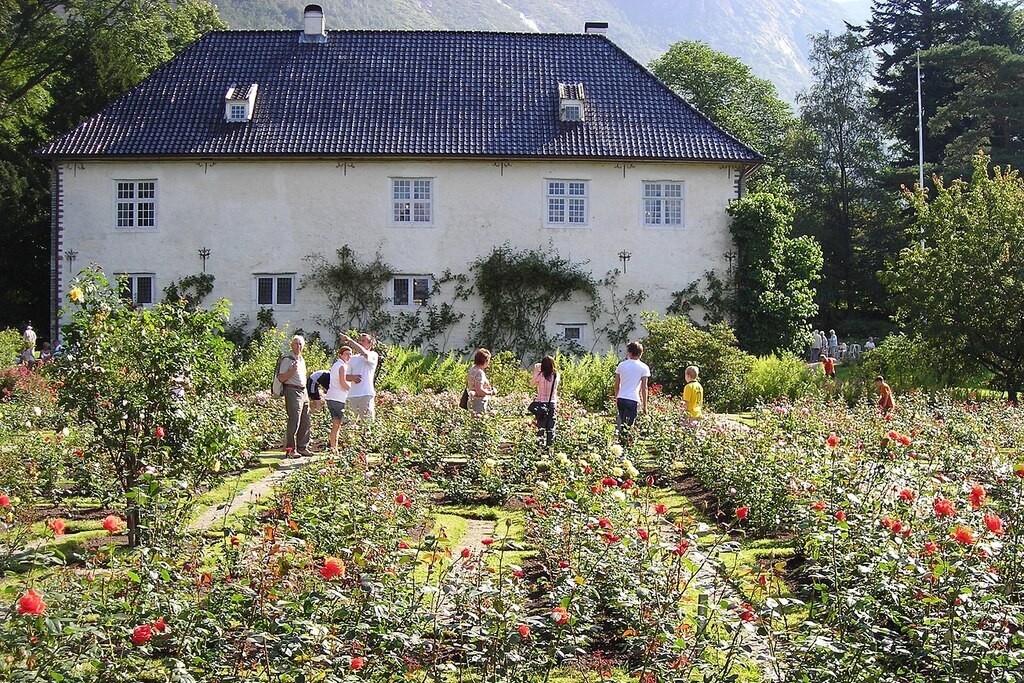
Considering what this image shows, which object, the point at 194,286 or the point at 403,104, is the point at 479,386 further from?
the point at 403,104

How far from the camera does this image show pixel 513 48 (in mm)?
33281

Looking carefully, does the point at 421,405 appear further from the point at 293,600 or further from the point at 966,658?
the point at 966,658

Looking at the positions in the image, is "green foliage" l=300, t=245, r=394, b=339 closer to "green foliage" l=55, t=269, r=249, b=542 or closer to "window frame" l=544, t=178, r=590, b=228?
"window frame" l=544, t=178, r=590, b=228

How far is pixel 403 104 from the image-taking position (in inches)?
1230

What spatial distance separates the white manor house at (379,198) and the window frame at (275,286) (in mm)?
36

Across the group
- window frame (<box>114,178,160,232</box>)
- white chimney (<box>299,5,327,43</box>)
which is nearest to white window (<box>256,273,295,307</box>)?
window frame (<box>114,178,160,232</box>)

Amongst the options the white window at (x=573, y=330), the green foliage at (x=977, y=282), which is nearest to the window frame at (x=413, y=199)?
the white window at (x=573, y=330)

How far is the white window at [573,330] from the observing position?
2991 cm

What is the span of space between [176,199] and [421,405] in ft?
55.2

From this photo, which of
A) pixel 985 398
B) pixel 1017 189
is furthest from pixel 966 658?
pixel 1017 189

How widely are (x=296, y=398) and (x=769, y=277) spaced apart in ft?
58.4

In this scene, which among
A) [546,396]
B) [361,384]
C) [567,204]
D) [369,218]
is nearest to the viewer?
[546,396]

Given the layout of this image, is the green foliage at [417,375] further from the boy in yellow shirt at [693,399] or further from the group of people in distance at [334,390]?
the boy in yellow shirt at [693,399]

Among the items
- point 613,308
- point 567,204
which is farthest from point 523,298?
point 567,204
